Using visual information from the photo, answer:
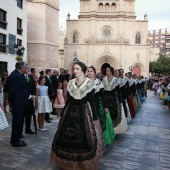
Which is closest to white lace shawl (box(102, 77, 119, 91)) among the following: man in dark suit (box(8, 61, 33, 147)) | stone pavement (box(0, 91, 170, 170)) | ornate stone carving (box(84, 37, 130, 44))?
stone pavement (box(0, 91, 170, 170))

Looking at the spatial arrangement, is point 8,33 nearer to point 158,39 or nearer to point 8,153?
point 8,153

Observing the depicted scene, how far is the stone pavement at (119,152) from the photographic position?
192 inches

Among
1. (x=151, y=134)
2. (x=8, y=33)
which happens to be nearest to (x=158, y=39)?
(x=8, y=33)

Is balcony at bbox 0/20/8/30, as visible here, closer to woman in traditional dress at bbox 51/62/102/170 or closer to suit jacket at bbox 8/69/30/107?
suit jacket at bbox 8/69/30/107

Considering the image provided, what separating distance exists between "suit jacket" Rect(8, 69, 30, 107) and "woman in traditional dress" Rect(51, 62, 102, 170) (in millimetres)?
1761

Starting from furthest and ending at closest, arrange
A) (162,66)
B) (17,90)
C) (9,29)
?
(162,66) < (9,29) < (17,90)

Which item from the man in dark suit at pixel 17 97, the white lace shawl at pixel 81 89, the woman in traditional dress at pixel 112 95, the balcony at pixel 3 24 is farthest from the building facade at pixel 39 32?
the white lace shawl at pixel 81 89

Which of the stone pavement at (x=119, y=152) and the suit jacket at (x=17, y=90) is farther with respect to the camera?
the suit jacket at (x=17, y=90)

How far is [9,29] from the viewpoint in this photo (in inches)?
846

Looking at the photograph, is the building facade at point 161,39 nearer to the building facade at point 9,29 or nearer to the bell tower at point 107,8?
the bell tower at point 107,8

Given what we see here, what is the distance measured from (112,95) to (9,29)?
16815 mm

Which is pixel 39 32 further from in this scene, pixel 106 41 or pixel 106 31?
pixel 106 31

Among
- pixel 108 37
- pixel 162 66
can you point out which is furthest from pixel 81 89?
pixel 162 66

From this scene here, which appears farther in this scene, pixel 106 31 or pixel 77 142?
pixel 106 31
